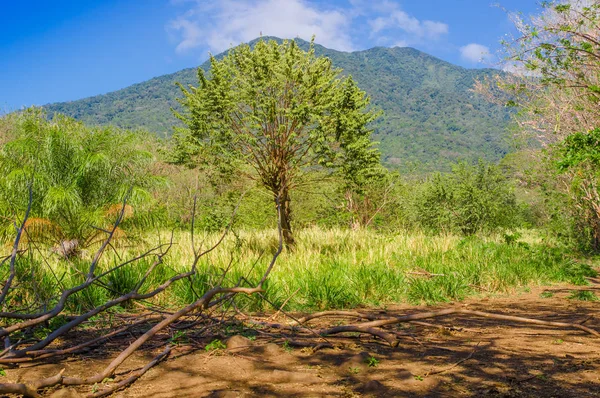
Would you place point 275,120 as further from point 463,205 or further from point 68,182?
point 463,205

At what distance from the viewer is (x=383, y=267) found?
6863mm

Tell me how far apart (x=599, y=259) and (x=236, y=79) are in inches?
331

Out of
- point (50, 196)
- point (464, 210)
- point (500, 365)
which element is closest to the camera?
point (500, 365)

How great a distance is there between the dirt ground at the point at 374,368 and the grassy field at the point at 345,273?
82 cm

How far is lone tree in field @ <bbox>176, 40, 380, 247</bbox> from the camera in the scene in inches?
354

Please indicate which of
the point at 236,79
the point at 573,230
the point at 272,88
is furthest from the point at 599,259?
the point at 236,79

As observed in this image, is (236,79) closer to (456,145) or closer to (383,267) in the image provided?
(383,267)

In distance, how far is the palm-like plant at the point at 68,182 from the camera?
28.8 feet

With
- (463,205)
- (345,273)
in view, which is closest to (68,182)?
(345,273)

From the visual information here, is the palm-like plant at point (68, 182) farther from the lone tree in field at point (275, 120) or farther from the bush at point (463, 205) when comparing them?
the bush at point (463, 205)

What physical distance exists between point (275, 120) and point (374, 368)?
7.09m

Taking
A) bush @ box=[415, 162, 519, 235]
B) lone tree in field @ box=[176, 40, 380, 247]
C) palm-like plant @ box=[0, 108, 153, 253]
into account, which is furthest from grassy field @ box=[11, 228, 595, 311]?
bush @ box=[415, 162, 519, 235]

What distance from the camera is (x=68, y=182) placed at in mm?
9312

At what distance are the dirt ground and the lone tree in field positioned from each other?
608 cm
